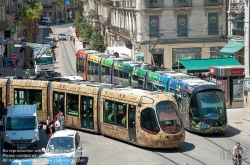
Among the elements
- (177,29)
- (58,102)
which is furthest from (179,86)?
(177,29)

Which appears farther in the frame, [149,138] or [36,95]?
[36,95]

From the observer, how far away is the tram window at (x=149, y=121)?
31031mm

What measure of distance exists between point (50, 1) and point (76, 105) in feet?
437

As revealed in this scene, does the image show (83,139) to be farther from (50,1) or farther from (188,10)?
(50,1)

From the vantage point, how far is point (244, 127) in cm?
3903

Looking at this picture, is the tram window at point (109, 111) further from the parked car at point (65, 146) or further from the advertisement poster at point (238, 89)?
the advertisement poster at point (238, 89)

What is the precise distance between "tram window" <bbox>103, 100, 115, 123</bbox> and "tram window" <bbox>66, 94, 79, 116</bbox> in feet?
7.42

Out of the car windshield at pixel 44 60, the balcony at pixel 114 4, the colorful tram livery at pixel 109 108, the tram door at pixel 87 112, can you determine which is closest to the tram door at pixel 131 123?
the colorful tram livery at pixel 109 108

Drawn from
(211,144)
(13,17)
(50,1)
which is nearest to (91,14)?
(13,17)

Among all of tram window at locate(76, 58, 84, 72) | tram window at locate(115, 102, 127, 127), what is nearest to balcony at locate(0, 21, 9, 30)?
tram window at locate(76, 58, 84, 72)

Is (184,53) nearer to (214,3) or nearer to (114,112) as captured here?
(214,3)

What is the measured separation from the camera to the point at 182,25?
63469mm

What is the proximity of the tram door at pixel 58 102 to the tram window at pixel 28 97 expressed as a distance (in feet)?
3.45

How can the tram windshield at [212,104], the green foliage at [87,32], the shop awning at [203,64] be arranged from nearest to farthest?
the tram windshield at [212,104] < the shop awning at [203,64] < the green foliage at [87,32]
